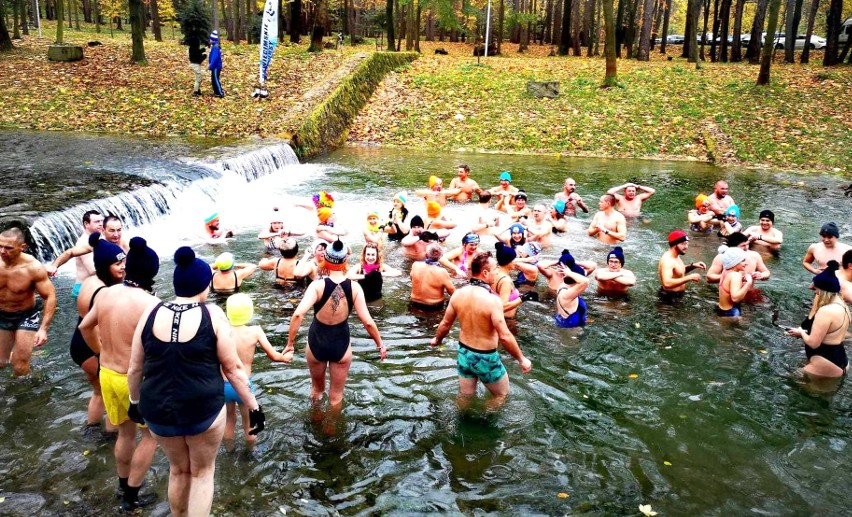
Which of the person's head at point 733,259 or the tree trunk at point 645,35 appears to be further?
the tree trunk at point 645,35

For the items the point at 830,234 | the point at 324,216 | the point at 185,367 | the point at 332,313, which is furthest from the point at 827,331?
the point at 324,216

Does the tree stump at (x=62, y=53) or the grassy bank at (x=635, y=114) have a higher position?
the tree stump at (x=62, y=53)

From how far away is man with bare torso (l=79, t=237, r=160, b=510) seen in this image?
4.35 metres

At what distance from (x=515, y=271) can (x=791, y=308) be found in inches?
166

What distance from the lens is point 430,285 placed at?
877 cm

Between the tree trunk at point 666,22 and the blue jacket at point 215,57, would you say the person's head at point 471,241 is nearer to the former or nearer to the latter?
the blue jacket at point 215,57

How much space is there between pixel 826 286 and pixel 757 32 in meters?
29.5

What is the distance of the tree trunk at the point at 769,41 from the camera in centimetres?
2422

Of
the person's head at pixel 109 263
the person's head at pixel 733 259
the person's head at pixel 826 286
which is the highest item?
the person's head at pixel 109 263

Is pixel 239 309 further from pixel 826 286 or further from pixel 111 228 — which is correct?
pixel 826 286

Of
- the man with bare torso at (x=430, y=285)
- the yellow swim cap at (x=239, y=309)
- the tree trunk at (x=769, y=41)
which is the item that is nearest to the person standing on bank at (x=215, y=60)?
the man with bare torso at (x=430, y=285)

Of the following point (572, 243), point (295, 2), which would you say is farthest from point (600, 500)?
point (295, 2)

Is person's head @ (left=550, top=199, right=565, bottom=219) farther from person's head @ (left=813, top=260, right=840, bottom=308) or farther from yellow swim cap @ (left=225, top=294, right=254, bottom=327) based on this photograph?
yellow swim cap @ (left=225, top=294, right=254, bottom=327)

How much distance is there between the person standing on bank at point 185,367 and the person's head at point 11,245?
9.73 ft
